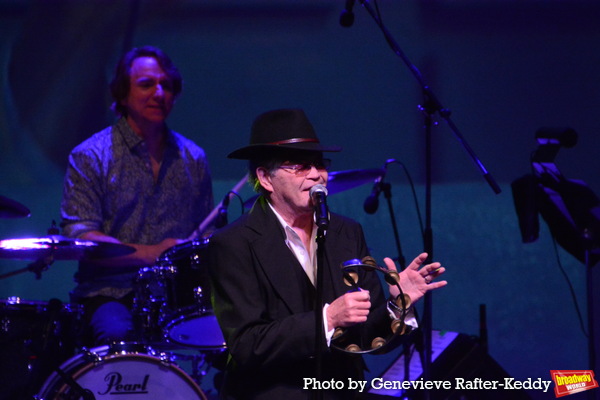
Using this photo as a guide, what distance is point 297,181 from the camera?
2984 millimetres

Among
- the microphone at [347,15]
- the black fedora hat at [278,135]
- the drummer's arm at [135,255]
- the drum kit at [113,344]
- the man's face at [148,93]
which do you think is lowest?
the drum kit at [113,344]

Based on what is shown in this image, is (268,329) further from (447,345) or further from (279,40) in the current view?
(279,40)

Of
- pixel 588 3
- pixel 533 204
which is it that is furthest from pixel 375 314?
pixel 588 3

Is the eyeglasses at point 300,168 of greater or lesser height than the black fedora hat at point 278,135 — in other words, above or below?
below

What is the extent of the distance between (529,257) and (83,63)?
381cm

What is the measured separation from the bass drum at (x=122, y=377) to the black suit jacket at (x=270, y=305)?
4.18 feet

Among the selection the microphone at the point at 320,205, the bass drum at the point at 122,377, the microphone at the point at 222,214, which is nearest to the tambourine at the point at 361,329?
the microphone at the point at 320,205

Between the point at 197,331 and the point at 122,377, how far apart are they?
44cm

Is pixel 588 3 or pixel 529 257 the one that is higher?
pixel 588 3

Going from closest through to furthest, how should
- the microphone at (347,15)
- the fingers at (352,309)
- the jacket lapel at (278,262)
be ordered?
the fingers at (352,309)
the jacket lapel at (278,262)
the microphone at (347,15)

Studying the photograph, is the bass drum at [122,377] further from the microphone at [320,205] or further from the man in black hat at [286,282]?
the microphone at [320,205]

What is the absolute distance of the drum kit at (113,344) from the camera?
160 inches

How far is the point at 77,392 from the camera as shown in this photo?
4035 millimetres

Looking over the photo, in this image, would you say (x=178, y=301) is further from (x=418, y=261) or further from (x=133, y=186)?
(x=418, y=261)
